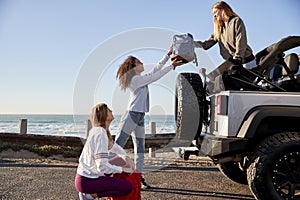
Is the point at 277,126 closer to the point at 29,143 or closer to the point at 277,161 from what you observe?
the point at 277,161

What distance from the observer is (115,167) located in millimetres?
2881

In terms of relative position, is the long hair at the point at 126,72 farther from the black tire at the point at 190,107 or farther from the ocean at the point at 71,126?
the black tire at the point at 190,107

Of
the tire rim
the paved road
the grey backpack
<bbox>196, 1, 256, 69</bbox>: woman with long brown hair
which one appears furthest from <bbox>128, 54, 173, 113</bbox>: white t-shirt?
the tire rim

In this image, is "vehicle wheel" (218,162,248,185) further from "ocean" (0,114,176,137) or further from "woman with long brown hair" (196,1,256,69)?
"woman with long brown hair" (196,1,256,69)

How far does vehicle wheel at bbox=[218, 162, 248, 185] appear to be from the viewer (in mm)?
5043

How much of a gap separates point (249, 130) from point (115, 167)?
151 cm

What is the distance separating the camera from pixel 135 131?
173 inches

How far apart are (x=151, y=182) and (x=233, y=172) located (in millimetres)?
1313

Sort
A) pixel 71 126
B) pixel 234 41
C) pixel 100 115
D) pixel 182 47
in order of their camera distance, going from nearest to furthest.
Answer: pixel 100 115 → pixel 234 41 → pixel 182 47 → pixel 71 126

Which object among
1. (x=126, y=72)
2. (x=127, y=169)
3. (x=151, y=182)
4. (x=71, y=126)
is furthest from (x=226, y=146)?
(x=71, y=126)

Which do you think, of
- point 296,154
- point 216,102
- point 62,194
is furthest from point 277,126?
point 62,194

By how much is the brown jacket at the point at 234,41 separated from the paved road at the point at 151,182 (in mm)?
1929

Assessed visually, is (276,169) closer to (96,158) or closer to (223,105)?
(223,105)

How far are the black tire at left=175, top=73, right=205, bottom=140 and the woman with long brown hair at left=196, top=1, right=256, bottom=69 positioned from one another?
549mm
